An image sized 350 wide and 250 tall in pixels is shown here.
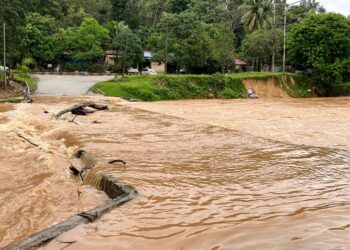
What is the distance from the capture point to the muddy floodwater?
5.73 metres

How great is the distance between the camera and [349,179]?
895 centimetres

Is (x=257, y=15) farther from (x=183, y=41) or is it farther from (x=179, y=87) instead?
(x=179, y=87)

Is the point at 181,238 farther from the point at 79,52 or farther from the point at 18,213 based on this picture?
the point at 79,52

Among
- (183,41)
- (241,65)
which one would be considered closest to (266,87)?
(183,41)

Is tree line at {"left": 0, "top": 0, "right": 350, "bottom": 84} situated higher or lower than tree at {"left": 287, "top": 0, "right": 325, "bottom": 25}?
lower

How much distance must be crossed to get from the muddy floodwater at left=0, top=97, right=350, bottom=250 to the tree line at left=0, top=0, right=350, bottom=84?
22637 millimetres

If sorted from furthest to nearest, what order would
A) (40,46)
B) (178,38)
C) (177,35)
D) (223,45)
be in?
(40,46) < (177,35) < (178,38) < (223,45)

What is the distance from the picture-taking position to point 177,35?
50500 millimetres

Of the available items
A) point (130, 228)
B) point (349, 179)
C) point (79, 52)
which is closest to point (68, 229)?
point (130, 228)

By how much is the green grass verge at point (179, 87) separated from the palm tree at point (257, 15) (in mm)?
14850

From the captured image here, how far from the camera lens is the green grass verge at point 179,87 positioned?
37156mm

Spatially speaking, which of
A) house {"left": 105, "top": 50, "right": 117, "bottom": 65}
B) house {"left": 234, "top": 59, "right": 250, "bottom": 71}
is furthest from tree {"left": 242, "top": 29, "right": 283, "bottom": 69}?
house {"left": 105, "top": 50, "right": 117, "bottom": 65}

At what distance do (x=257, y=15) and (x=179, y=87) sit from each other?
77.7ft

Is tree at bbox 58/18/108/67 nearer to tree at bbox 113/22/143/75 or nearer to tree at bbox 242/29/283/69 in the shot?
tree at bbox 113/22/143/75
